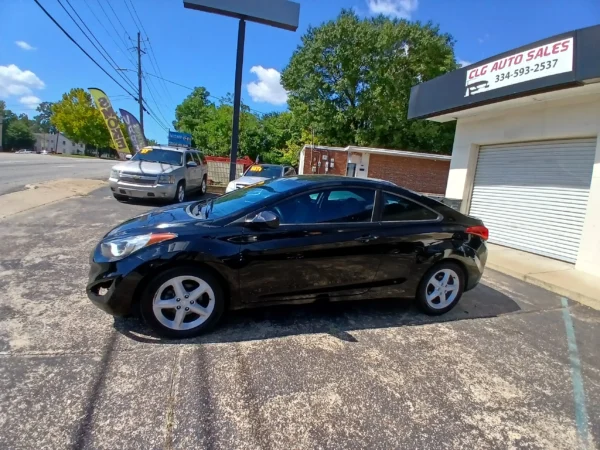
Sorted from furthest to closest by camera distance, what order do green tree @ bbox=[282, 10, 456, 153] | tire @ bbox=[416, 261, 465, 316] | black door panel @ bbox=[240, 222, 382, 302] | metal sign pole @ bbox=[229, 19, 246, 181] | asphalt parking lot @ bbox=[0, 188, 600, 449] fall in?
green tree @ bbox=[282, 10, 456, 153] < metal sign pole @ bbox=[229, 19, 246, 181] < tire @ bbox=[416, 261, 465, 316] < black door panel @ bbox=[240, 222, 382, 302] < asphalt parking lot @ bbox=[0, 188, 600, 449]

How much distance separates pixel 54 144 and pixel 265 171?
10484 cm

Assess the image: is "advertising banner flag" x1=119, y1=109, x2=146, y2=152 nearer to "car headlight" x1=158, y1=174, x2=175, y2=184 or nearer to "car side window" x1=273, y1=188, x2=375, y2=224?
"car headlight" x1=158, y1=174, x2=175, y2=184

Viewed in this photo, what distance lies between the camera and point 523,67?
20.7 feet

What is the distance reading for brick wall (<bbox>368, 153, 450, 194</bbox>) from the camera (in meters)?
21.1

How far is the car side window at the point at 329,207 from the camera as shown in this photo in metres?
3.20

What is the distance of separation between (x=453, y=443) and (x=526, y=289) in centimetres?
404

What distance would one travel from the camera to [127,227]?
3.14 m

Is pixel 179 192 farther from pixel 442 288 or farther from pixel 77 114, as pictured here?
pixel 77 114

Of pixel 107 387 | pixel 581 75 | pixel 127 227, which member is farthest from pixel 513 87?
pixel 107 387

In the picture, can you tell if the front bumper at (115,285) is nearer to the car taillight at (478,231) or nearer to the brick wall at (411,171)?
the car taillight at (478,231)

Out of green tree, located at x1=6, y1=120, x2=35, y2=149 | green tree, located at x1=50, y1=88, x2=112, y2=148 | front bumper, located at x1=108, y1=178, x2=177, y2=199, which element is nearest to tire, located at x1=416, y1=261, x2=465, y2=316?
front bumper, located at x1=108, y1=178, x2=177, y2=199

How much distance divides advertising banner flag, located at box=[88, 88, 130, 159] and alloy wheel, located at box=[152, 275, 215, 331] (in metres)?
18.1

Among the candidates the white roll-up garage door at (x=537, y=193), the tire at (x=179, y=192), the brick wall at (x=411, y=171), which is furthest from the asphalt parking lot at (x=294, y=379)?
the brick wall at (x=411, y=171)

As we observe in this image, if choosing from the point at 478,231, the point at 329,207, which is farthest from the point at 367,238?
the point at 478,231
